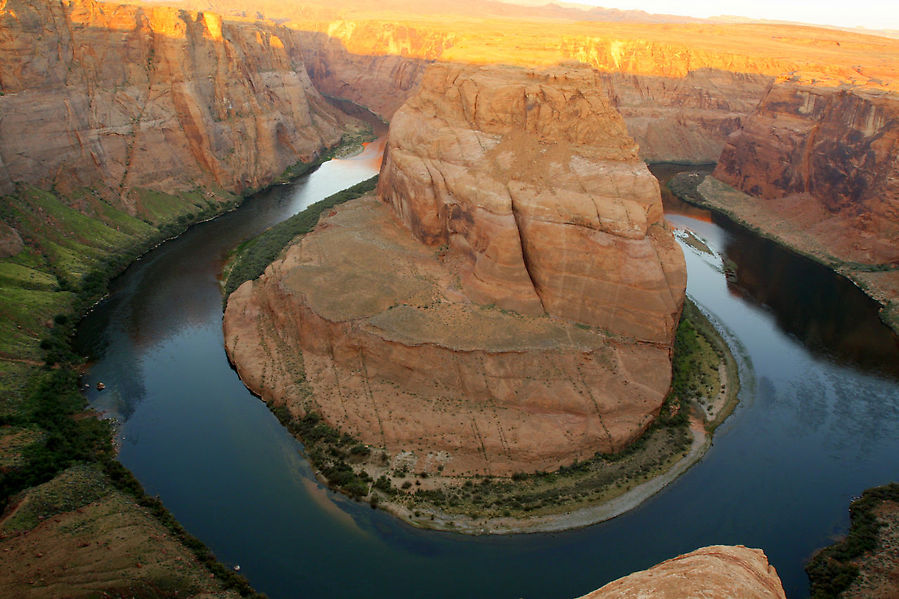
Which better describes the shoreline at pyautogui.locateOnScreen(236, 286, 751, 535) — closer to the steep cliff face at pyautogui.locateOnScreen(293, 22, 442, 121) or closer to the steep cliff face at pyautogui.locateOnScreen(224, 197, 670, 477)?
the steep cliff face at pyautogui.locateOnScreen(224, 197, 670, 477)

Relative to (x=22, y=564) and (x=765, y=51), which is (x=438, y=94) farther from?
(x=765, y=51)

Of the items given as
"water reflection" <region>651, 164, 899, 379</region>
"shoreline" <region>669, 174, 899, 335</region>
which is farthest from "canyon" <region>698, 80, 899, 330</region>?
"water reflection" <region>651, 164, 899, 379</region>

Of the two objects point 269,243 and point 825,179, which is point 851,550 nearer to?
point 269,243

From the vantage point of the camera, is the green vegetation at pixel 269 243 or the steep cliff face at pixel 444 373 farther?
the green vegetation at pixel 269 243

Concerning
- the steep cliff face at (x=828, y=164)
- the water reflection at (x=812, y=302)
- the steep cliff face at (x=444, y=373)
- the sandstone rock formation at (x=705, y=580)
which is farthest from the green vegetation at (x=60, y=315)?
the steep cliff face at (x=828, y=164)

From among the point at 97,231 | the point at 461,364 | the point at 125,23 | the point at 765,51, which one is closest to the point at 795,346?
the point at 461,364

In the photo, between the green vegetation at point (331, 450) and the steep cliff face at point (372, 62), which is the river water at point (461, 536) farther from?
the steep cliff face at point (372, 62)
